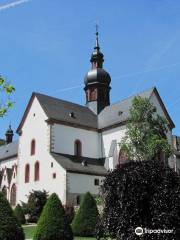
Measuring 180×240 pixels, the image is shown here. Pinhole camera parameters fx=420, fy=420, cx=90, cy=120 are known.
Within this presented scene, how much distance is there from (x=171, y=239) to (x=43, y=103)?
3633cm

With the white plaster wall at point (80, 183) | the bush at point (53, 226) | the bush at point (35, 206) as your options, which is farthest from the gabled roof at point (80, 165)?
the bush at point (53, 226)

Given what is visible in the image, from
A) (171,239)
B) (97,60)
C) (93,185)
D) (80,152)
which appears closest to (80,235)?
(171,239)

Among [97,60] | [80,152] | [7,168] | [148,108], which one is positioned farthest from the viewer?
[7,168]

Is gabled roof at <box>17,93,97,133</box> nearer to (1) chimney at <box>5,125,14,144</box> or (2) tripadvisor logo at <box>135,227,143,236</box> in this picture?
(1) chimney at <box>5,125,14,144</box>

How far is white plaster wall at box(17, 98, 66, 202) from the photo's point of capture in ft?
140

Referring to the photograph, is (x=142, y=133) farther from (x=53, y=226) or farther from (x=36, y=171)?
(x=53, y=226)

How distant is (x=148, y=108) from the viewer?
135 ft

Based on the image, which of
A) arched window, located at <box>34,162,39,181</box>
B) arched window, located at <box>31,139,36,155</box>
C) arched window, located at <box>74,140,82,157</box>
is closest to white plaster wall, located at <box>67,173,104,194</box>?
arched window, located at <box>74,140,82,157</box>

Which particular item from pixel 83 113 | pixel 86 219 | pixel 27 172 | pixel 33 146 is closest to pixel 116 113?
pixel 83 113

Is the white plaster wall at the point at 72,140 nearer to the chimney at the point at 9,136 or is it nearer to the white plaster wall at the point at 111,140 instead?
the white plaster wall at the point at 111,140

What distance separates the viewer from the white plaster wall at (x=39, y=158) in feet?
140

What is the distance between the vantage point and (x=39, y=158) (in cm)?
4675

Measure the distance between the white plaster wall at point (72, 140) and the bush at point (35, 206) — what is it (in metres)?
6.41

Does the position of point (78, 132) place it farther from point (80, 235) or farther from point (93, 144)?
point (80, 235)
